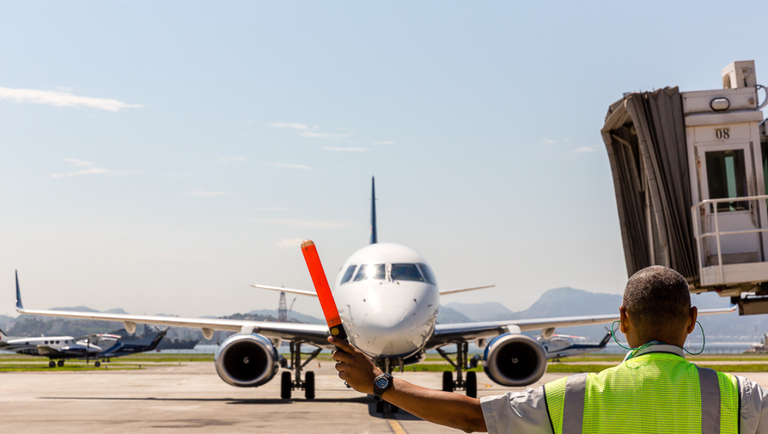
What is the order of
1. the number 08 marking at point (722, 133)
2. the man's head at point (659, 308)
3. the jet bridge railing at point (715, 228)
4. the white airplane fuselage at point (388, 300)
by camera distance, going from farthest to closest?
the white airplane fuselage at point (388, 300), the number 08 marking at point (722, 133), the jet bridge railing at point (715, 228), the man's head at point (659, 308)

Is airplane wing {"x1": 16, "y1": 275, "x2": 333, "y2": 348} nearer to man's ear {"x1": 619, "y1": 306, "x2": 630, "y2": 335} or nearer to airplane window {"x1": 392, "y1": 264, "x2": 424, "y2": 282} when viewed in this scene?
airplane window {"x1": 392, "y1": 264, "x2": 424, "y2": 282}

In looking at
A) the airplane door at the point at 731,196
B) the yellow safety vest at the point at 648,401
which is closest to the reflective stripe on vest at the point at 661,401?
the yellow safety vest at the point at 648,401

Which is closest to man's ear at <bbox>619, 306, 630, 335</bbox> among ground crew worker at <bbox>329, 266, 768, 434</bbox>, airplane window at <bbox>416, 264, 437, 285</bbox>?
ground crew worker at <bbox>329, 266, 768, 434</bbox>

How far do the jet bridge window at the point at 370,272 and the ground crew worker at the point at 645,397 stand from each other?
1084 cm

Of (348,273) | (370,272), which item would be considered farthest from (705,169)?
(348,273)

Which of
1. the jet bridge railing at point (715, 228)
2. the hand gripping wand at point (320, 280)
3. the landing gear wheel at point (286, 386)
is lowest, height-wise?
the landing gear wheel at point (286, 386)

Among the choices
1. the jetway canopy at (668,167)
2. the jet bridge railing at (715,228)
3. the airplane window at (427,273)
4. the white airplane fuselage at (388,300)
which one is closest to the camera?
the jet bridge railing at (715,228)

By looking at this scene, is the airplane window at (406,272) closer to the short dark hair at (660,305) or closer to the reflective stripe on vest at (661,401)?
the short dark hair at (660,305)

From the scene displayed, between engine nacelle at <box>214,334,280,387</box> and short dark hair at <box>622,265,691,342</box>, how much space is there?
44.9ft

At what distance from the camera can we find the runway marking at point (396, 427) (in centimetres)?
1009

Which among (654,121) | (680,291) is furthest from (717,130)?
(680,291)

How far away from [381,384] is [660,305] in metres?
0.96

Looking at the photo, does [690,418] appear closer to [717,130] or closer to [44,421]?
[717,130]

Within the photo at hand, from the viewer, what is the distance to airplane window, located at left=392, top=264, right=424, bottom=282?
13.1 m
